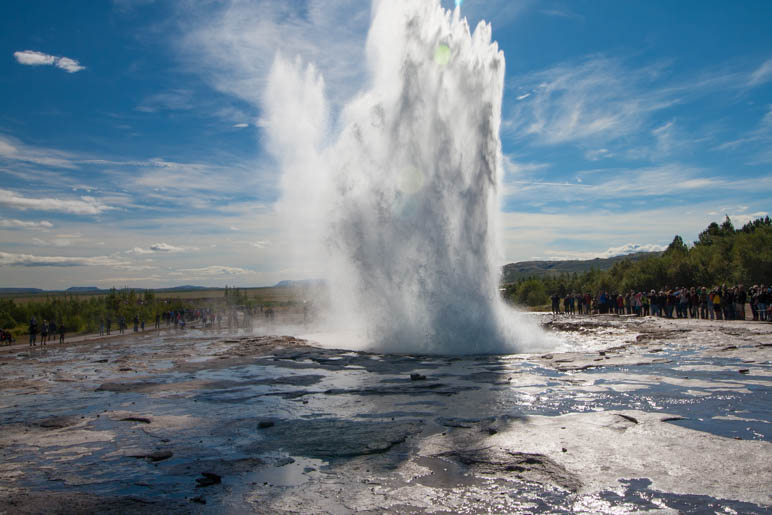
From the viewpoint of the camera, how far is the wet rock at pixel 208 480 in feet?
21.4

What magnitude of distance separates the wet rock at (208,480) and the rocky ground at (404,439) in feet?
0.12

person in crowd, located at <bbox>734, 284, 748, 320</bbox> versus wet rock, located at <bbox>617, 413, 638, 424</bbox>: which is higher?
person in crowd, located at <bbox>734, 284, 748, 320</bbox>

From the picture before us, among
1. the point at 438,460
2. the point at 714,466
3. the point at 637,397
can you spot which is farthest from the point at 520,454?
the point at 637,397

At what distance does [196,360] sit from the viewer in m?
20.3

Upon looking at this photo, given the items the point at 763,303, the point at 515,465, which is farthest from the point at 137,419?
the point at 763,303

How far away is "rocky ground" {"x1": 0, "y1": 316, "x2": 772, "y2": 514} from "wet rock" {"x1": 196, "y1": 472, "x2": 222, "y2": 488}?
0.12 feet

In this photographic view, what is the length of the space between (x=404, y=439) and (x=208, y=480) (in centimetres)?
295

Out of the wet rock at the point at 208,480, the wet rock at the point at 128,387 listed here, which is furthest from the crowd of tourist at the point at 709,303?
the wet rock at the point at 208,480

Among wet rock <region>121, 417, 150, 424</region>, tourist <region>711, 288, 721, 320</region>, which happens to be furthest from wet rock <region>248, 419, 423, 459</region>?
tourist <region>711, 288, 721, 320</region>

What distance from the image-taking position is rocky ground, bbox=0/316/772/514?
590 centimetres

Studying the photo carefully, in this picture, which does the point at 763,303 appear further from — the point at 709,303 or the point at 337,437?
the point at 337,437

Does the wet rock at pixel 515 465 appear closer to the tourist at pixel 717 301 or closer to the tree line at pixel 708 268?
the tourist at pixel 717 301

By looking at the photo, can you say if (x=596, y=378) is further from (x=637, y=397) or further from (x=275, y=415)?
(x=275, y=415)

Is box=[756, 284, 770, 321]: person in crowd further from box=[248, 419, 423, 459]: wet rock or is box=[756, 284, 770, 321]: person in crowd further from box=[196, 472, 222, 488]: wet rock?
box=[196, 472, 222, 488]: wet rock
